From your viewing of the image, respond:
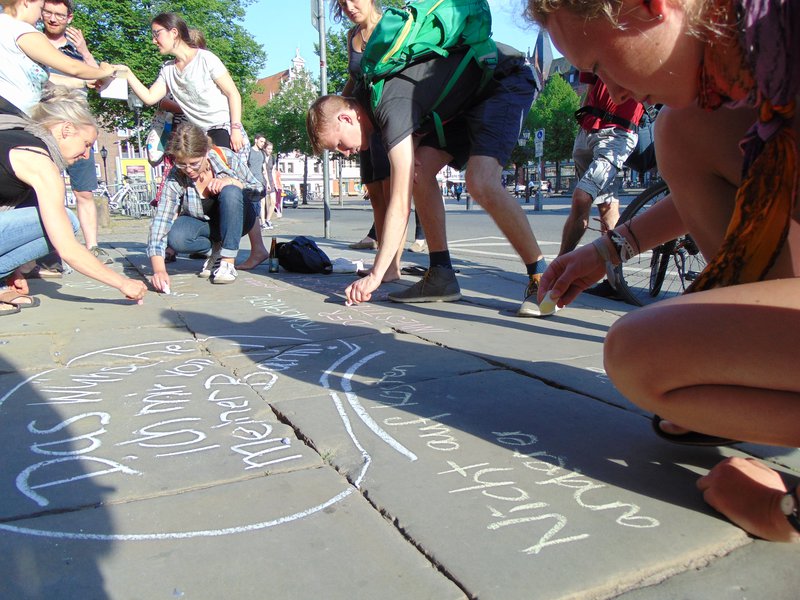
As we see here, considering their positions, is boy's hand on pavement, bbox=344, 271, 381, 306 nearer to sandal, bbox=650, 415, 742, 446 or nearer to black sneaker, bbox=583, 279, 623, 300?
black sneaker, bbox=583, 279, 623, 300

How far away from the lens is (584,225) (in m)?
4.09

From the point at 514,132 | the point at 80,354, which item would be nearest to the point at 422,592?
the point at 80,354

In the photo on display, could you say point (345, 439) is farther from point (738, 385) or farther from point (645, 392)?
point (738, 385)

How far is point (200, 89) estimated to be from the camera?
5.05 meters

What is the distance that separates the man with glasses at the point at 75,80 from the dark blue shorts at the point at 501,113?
3161 mm

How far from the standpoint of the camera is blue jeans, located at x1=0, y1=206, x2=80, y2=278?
3291 millimetres

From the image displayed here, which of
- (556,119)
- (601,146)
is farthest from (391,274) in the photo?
(556,119)

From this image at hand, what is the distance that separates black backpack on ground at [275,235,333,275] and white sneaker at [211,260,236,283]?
25.7 inches

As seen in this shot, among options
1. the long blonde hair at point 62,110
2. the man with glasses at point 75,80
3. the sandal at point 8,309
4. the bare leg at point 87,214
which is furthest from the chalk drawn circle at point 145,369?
the bare leg at point 87,214

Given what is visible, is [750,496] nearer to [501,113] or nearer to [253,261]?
[501,113]

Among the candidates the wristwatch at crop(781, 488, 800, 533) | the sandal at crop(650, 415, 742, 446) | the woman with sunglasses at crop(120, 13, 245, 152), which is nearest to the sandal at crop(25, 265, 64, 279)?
the woman with sunglasses at crop(120, 13, 245, 152)

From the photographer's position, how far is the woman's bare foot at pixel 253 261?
17.1ft

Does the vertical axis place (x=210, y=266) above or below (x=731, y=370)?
below

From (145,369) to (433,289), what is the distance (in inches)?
70.9
